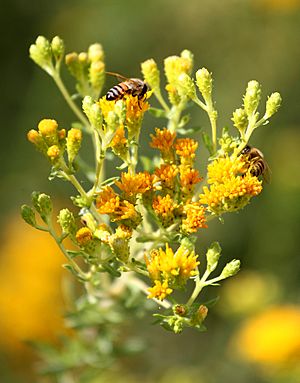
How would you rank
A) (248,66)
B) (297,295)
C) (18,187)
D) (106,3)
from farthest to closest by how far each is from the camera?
(106,3) < (248,66) < (18,187) < (297,295)

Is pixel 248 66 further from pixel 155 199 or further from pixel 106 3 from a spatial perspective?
pixel 155 199

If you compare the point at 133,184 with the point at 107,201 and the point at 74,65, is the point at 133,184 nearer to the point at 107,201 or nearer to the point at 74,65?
the point at 107,201

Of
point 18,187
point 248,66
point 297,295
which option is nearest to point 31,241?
point 18,187

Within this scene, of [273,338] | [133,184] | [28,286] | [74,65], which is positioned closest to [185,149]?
Answer: [133,184]

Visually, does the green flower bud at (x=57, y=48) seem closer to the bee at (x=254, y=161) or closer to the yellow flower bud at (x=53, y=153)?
the yellow flower bud at (x=53, y=153)

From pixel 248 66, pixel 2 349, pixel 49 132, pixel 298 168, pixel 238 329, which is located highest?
pixel 49 132

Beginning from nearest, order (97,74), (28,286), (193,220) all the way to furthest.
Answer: (193,220), (97,74), (28,286)

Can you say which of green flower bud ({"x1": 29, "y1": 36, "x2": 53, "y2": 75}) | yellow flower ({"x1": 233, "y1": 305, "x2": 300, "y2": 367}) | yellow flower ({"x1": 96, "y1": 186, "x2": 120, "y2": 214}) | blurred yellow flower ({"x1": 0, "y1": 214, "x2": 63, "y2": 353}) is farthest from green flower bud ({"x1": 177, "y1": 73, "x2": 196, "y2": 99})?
yellow flower ({"x1": 233, "y1": 305, "x2": 300, "y2": 367})

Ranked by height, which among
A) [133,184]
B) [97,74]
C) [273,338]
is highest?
[97,74]
